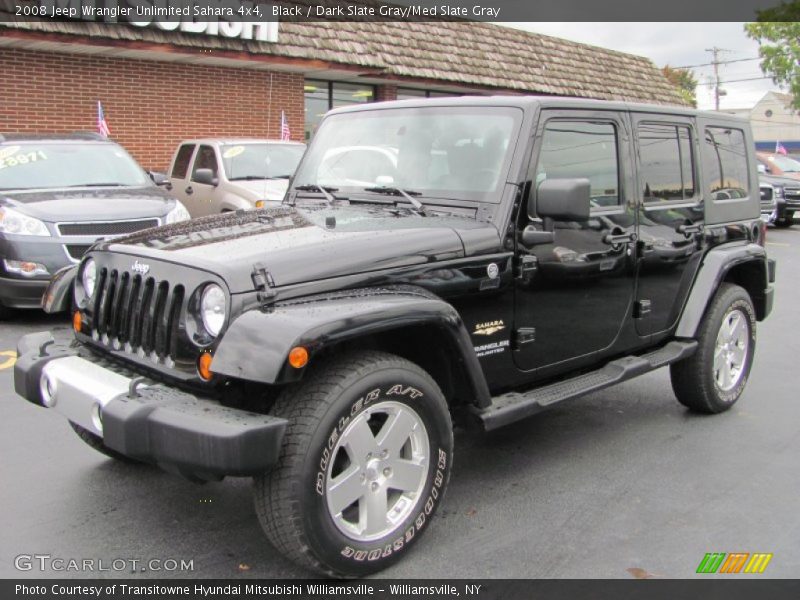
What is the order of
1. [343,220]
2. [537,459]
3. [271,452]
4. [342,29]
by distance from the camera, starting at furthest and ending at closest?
1. [342,29]
2. [537,459]
3. [343,220]
4. [271,452]

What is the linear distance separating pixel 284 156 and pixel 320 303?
863 cm

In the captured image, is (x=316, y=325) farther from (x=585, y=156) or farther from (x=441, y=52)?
(x=441, y=52)

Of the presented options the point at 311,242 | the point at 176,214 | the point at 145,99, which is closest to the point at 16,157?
the point at 176,214

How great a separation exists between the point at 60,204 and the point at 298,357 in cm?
588

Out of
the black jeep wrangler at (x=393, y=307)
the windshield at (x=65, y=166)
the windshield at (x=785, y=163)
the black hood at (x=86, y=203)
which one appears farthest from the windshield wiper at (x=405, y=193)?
the windshield at (x=785, y=163)

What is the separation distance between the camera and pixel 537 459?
4.46 meters

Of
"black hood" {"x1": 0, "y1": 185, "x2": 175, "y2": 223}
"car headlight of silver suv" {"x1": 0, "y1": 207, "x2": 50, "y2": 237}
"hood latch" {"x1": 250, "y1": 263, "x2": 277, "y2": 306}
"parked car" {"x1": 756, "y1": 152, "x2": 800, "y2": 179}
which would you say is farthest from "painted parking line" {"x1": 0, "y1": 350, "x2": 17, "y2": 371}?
"parked car" {"x1": 756, "y1": 152, "x2": 800, "y2": 179}

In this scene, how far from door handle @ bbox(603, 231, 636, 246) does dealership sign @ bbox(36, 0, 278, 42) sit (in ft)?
32.3

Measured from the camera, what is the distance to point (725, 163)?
17.5 ft

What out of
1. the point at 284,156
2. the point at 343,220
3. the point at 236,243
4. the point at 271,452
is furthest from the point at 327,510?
the point at 284,156

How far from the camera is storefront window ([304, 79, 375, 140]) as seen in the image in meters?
16.0

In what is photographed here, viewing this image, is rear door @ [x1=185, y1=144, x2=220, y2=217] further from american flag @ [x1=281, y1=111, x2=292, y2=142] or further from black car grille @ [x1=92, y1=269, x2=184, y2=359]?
black car grille @ [x1=92, y1=269, x2=184, y2=359]

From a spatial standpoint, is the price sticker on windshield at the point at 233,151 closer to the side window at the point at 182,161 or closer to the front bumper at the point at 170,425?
the side window at the point at 182,161

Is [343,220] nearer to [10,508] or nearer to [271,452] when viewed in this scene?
[271,452]
